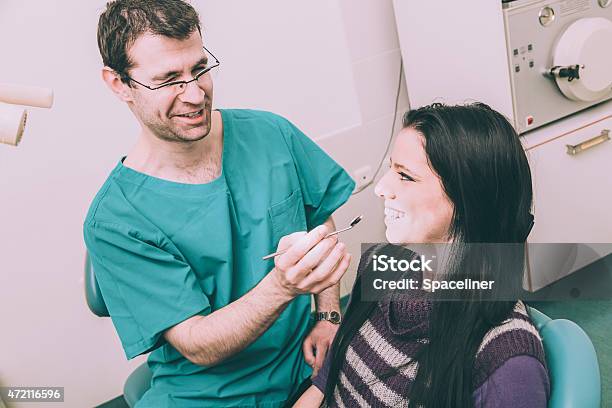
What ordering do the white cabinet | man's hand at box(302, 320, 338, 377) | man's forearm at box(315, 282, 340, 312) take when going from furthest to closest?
1. the white cabinet
2. man's forearm at box(315, 282, 340, 312)
3. man's hand at box(302, 320, 338, 377)

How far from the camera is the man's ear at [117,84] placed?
1230 mm

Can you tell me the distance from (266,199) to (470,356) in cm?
58

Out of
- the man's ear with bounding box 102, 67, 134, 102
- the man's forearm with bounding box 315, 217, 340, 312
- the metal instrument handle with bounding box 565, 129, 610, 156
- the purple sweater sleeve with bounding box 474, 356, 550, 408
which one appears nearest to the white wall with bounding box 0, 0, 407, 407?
the man's ear with bounding box 102, 67, 134, 102

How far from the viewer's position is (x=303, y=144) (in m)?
1.47

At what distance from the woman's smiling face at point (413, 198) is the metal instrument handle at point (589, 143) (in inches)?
42.3

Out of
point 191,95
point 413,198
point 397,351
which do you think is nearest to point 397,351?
point 397,351

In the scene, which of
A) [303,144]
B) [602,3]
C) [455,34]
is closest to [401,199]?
[303,144]

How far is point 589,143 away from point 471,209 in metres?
1.16

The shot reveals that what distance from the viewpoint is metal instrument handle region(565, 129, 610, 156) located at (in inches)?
77.3

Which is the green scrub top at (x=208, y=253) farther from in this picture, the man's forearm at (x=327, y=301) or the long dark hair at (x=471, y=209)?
the long dark hair at (x=471, y=209)

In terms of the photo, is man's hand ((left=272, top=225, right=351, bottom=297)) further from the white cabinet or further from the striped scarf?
the white cabinet

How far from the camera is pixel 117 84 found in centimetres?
124

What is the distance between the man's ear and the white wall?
561mm

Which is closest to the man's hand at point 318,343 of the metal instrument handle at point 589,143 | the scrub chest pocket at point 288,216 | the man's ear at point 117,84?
the scrub chest pocket at point 288,216
